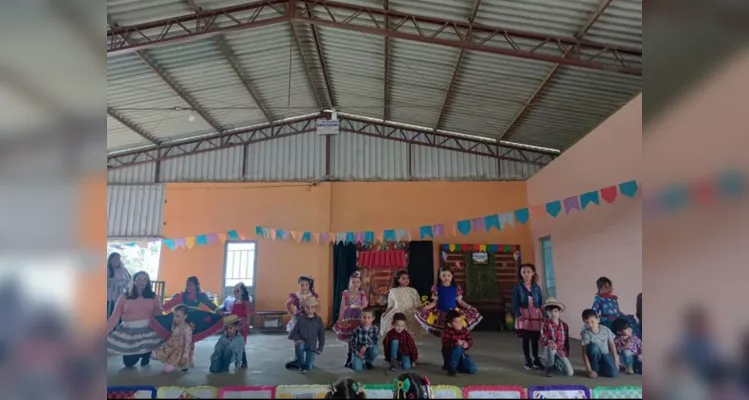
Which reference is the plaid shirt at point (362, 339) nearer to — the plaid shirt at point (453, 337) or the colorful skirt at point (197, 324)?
the plaid shirt at point (453, 337)

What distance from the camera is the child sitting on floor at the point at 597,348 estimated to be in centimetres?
422

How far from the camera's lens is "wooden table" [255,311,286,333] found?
8.32 m

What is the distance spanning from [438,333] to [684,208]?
15.1 feet

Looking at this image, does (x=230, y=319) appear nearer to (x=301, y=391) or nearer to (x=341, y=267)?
(x=301, y=391)

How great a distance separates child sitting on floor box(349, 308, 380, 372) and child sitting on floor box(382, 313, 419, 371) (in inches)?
5.4

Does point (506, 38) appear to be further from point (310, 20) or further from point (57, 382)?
point (57, 382)

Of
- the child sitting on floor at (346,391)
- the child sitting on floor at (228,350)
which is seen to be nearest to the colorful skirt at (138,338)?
the child sitting on floor at (228,350)

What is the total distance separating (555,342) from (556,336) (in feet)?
0.18

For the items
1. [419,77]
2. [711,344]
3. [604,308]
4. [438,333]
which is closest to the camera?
[711,344]

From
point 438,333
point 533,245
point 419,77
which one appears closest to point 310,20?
point 419,77

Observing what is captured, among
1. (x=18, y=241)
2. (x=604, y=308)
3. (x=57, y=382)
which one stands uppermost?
(x=18, y=241)

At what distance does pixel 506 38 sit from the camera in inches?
221

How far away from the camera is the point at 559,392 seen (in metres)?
3.76

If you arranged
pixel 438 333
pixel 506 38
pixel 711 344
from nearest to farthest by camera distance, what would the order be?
pixel 711 344, pixel 438 333, pixel 506 38
